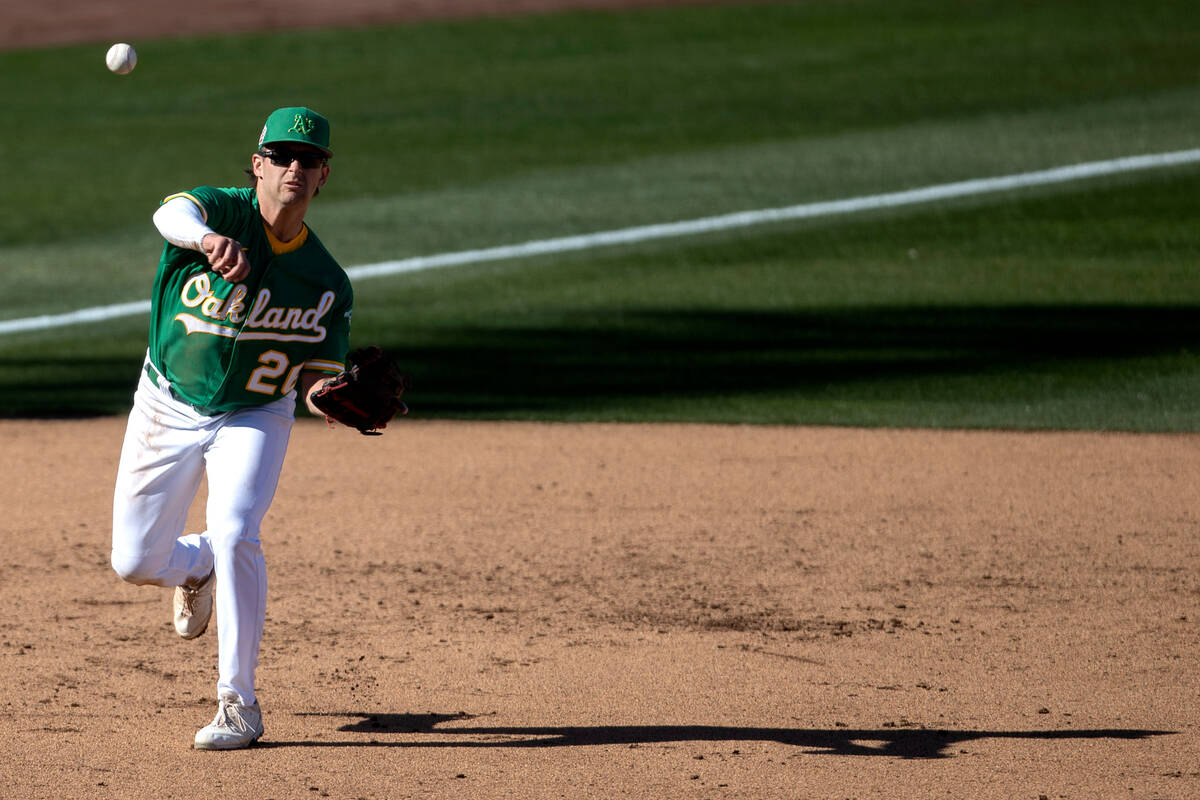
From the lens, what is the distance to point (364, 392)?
534cm

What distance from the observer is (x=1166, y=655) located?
618 centimetres

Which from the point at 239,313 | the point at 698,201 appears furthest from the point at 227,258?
the point at 698,201

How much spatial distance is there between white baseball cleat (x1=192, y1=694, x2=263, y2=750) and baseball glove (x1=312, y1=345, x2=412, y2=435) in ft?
3.09

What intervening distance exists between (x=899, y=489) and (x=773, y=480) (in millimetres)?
664

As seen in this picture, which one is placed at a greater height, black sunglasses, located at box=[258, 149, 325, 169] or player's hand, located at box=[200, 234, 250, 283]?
black sunglasses, located at box=[258, 149, 325, 169]

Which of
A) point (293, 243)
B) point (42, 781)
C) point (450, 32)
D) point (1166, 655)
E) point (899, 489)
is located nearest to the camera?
point (42, 781)

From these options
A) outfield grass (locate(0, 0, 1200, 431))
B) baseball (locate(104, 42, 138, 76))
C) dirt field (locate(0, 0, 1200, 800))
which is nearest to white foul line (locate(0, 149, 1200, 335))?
outfield grass (locate(0, 0, 1200, 431))

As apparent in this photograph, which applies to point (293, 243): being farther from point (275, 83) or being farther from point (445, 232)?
point (275, 83)

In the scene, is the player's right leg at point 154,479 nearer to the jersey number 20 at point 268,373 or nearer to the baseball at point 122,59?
the jersey number 20 at point 268,373

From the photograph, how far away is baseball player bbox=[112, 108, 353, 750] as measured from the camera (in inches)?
199

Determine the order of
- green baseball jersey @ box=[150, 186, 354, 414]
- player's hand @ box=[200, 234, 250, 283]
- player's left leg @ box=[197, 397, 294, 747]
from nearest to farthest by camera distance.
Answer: player's hand @ box=[200, 234, 250, 283] < player's left leg @ box=[197, 397, 294, 747] < green baseball jersey @ box=[150, 186, 354, 414]

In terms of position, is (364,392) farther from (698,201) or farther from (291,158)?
(698,201)

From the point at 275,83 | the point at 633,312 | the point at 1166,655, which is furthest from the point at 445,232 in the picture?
the point at 1166,655

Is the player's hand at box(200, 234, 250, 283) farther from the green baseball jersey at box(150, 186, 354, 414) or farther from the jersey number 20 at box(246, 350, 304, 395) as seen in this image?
the jersey number 20 at box(246, 350, 304, 395)
